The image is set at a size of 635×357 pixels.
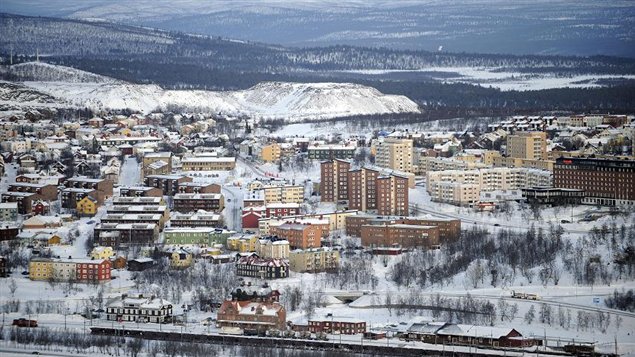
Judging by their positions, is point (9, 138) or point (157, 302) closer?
point (157, 302)

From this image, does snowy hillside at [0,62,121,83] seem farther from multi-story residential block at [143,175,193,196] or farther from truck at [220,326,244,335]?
truck at [220,326,244,335]

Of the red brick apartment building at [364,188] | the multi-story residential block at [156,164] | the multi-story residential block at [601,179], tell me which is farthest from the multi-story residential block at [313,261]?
the multi-story residential block at [156,164]

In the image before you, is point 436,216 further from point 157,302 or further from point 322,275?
point 157,302

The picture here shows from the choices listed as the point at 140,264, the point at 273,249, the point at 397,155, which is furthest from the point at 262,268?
the point at 397,155

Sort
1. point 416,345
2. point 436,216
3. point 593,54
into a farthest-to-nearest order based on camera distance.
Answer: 1. point 593,54
2. point 436,216
3. point 416,345

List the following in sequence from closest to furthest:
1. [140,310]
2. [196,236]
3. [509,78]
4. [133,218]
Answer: [140,310]
[196,236]
[133,218]
[509,78]

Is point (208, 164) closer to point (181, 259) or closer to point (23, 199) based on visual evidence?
point (23, 199)

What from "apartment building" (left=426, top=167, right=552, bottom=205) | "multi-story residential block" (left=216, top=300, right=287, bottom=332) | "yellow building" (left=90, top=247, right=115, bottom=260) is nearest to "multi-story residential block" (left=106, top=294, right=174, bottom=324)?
"multi-story residential block" (left=216, top=300, right=287, bottom=332)

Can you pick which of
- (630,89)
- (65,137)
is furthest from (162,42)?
(65,137)

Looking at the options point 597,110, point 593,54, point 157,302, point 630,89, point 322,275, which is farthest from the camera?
point 593,54
